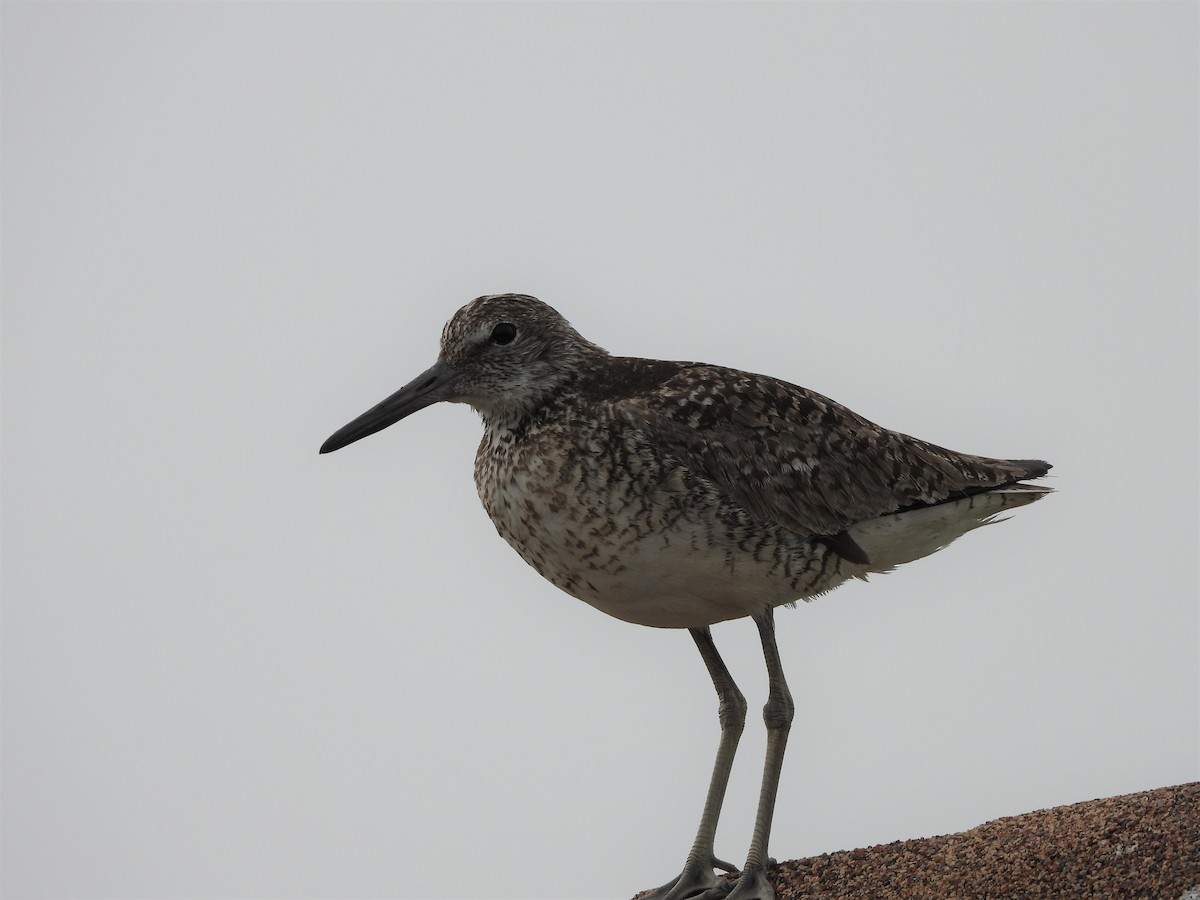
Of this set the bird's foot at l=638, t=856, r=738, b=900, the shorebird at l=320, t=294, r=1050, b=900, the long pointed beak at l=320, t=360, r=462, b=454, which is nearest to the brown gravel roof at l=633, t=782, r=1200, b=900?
the bird's foot at l=638, t=856, r=738, b=900

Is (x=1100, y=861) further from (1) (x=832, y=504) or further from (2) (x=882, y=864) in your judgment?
(1) (x=832, y=504)

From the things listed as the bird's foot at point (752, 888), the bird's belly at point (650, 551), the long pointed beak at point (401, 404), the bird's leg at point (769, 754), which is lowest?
the bird's foot at point (752, 888)

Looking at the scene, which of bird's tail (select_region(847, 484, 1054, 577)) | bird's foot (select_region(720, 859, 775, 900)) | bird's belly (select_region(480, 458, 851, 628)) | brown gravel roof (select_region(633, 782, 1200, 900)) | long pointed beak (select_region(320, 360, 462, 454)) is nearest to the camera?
brown gravel roof (select_region(633, 782, 1200, 900))

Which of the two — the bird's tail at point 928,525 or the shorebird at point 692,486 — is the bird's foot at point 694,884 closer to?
the shorebird at point 692,486

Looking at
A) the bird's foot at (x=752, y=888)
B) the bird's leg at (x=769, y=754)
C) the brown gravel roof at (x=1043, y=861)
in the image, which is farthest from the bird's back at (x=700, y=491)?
the brown gravel roof at (x=1043, y=861)

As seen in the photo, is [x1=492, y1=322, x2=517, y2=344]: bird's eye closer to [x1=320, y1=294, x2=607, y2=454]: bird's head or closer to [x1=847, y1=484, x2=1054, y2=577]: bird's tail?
[x1=320, y1=294, x2=607, y2=454]: bird's head

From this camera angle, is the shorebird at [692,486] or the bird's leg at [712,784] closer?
the shorebird at [692,486]

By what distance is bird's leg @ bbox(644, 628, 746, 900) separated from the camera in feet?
28.9

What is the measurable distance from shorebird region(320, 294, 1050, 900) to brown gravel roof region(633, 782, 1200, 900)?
44cm

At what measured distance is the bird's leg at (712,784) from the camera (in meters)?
8.82

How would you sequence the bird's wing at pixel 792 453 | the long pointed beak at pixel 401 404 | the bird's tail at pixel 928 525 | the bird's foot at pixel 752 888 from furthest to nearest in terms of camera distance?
the bird's tail at pixel 928 525
the long pointed beak at pixel 401 404
the bird's foot at pixel 752 888
the bird's wing at pixel 792 453

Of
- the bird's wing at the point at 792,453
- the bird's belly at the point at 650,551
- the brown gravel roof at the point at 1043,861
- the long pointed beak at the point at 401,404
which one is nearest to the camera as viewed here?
the brown gravel roof at the point at 1043,861

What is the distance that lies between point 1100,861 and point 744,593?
216cm

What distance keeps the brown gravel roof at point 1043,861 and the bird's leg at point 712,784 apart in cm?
39
